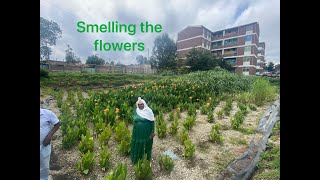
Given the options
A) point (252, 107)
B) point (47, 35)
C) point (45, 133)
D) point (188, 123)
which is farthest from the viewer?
point (252, 107)

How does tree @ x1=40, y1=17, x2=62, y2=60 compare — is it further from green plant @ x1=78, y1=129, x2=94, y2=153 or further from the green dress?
the green dress

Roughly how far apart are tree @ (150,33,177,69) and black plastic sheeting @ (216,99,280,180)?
1.13m

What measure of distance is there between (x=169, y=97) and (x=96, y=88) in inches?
36.0

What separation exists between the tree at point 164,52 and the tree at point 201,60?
0.17 metres

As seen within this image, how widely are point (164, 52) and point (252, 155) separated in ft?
4.33

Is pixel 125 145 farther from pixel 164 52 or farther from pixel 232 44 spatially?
pixel 232 44

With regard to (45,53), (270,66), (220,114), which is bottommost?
(220,114)

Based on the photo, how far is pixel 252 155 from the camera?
2137 mm

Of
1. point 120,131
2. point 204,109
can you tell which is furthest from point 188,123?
point 120,131

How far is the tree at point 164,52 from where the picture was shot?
2.09 m

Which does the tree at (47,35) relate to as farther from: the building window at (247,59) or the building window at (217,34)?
the building window at (247,59)

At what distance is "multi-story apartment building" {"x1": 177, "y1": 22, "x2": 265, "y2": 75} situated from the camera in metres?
2.14
